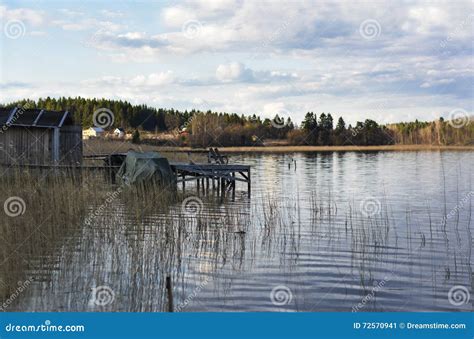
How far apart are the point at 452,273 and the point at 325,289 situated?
9.40 feet

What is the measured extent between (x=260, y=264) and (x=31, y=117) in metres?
16.0

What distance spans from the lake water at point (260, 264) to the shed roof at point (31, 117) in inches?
→ 284

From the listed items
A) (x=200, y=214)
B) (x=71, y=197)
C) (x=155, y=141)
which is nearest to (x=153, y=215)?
(x=200, y=214)

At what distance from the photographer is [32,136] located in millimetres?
24641

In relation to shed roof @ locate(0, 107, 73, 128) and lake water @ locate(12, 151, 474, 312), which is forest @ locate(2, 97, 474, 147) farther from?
lake water @ locate(12, 151, 474, 312)

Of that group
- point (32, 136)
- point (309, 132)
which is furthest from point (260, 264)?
point (309, 132)

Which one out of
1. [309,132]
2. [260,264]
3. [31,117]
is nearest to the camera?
[260,264]

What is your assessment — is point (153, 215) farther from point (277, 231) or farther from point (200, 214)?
point (277, 231)

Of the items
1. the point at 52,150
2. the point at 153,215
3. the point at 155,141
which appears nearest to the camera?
the point at 153,215

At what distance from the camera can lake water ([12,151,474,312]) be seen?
9.12 metres

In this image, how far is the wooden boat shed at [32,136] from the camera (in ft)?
79.2

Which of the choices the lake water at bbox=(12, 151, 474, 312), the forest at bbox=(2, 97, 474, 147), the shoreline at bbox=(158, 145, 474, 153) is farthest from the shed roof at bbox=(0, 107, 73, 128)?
the shoreline at bbox=(158, 145, 474, 153)

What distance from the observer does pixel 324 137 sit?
10156cm

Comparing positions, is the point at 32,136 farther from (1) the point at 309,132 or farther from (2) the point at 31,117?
(1) the point at 309,132
